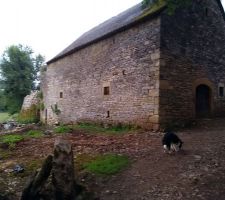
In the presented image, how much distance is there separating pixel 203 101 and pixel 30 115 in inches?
688

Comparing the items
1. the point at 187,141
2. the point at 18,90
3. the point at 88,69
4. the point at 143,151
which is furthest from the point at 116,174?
the point at 18,90

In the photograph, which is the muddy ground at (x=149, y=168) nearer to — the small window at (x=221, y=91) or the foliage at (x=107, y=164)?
the foliage at (x=107, y=164)

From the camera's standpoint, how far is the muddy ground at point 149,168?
585 centimetres

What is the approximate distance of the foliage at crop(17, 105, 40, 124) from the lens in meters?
25.2

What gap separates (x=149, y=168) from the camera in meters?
7.02

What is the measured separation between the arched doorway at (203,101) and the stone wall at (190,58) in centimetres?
21

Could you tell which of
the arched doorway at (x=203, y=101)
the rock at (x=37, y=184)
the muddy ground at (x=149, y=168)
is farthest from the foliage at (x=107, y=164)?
the arched doorway at (x=203, y=101)

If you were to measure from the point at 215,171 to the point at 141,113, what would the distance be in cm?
570

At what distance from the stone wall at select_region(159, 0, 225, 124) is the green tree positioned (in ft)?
81.9

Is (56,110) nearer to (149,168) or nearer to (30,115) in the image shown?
(30,115)

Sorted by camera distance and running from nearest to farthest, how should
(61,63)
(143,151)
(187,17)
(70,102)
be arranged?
(143,151) < (187,17) < (70,102) < (61,63)

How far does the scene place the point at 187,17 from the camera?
1280cm

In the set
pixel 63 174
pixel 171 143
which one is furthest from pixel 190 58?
pixel 63 174

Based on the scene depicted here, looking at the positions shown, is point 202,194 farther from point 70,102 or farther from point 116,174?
point 70,102
